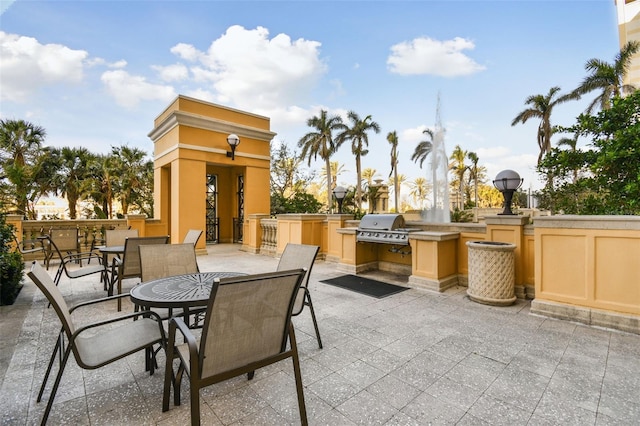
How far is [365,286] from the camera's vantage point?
4.79 meters

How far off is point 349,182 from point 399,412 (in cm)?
2595

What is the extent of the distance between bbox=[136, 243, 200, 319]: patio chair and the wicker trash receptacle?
3641 mm

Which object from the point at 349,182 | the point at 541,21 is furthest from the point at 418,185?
the point at 541,21

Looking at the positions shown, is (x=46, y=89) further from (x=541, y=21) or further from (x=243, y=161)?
(x=541, y=21)

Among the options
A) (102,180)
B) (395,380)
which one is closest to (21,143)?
(102,180)

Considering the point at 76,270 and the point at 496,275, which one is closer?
the point at 496,275

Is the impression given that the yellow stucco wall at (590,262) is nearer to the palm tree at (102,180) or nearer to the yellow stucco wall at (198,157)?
the yellow stucco wall at (198,157)

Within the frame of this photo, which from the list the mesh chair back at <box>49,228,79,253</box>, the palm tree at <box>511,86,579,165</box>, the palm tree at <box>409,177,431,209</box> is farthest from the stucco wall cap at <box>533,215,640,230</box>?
the palm tree at <box>409,177,431,209</box>

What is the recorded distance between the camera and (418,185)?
35.2m

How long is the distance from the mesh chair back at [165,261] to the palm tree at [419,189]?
110ft

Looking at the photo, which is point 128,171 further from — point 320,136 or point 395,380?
point 395,380

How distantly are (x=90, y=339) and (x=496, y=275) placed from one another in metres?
4.33

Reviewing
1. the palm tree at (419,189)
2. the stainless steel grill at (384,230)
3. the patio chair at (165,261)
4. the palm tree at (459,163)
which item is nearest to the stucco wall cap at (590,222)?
the stainless steel grill at (384,230)

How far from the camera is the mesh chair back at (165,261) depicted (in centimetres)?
290
